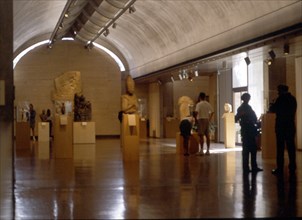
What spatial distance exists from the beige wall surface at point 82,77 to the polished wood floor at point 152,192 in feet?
75.6

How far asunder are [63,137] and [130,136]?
228cm

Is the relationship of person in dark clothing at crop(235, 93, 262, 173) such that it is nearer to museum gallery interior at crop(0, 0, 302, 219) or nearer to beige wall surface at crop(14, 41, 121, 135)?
museum gallery interior at crop(0, 0, 302, 219)

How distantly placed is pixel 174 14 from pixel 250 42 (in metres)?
7.00

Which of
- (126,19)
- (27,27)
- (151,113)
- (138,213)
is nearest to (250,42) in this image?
(138,213)

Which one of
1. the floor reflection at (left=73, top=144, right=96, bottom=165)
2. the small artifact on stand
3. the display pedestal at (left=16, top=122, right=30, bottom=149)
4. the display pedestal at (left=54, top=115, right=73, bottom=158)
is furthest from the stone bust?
the small artifact on stand

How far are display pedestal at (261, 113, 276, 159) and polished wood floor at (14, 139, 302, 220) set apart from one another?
9.45 ft

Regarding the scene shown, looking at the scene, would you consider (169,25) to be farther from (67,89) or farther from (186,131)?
(67,89)

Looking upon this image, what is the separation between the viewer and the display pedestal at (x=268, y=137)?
1798cm

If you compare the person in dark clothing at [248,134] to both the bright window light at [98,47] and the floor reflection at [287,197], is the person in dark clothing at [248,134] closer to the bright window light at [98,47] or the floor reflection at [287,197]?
the floor reflection at [287,197]

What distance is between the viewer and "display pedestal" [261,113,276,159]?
708 inches

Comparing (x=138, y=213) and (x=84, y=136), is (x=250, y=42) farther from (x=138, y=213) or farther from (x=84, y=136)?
(x=84, y=136)

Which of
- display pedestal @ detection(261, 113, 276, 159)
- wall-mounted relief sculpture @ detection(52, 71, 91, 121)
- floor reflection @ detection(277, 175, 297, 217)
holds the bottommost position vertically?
floor reflection @ detection(277, 175, 297, 217)

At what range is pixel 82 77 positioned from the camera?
3866 cm

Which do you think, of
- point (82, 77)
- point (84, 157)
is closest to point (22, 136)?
point (84, 157)
